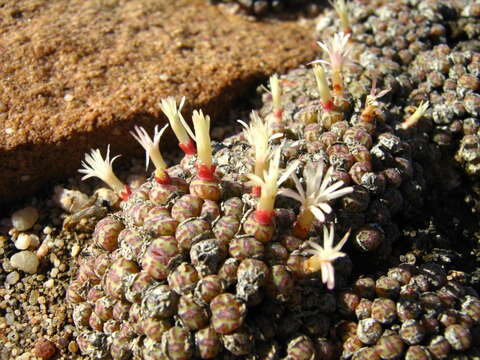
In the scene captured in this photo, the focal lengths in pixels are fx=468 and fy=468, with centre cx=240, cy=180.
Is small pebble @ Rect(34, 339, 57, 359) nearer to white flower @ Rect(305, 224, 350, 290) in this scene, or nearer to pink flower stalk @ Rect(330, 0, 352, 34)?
white flower @ Rect(305, 224, 350, 290)

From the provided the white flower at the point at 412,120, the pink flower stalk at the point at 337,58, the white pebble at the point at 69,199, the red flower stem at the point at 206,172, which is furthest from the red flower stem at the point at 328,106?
the white pebble at the point at 69,199

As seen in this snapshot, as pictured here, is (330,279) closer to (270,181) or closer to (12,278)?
(270,181)

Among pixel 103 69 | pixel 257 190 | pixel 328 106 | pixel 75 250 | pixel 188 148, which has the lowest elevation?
pixel 75 250

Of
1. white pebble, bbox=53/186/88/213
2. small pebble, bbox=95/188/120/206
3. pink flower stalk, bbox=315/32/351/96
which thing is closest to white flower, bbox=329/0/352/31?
pink flower stalk, bbox=315/32/351/96

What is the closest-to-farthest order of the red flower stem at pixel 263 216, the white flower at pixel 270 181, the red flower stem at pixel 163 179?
the white flower at pixel 270 181
the red flower stem at pixel 263 216
the red flower stem at pixel 163 179

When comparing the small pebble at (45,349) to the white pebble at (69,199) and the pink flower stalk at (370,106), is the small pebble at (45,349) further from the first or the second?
the pink flower stalk at (370,106)

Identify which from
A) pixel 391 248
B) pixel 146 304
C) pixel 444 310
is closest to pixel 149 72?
pixel 146 304

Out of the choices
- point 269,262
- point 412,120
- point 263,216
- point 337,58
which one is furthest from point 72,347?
point 412,120
